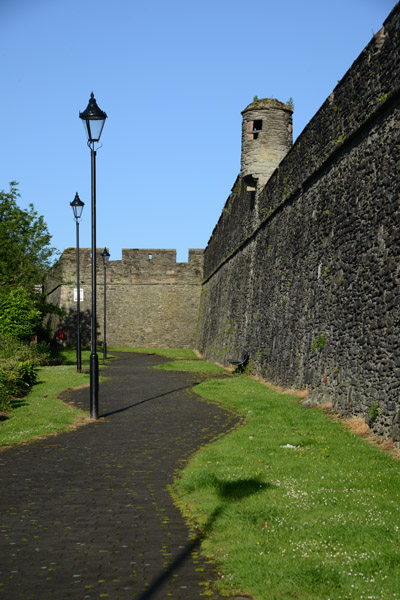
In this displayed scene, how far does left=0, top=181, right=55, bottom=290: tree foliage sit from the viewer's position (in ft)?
93.3

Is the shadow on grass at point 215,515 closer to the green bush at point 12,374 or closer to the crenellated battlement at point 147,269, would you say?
the green bush at point 12,374

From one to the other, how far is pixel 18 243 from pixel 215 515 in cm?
2570

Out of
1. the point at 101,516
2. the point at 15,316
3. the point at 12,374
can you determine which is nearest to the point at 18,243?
the point at 15,316

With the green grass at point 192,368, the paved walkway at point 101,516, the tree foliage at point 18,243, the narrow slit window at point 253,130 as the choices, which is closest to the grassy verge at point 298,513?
the paved walkway at point 101,516

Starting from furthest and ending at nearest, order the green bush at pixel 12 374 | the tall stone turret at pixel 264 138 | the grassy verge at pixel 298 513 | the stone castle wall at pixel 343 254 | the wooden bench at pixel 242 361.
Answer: the tall stone turret at pixel 264 138 < the wooden bench at pixel 242 361 < the green bush at pixel 12 374 < the stone castle wall at pixel 343 254 < the grassy verge at pixel 298 513

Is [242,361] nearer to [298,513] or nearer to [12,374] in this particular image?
[12,374]

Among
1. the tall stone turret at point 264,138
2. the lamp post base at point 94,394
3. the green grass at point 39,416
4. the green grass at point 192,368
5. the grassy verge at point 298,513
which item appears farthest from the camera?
the green grass at point 192,368

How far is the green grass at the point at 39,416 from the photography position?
1002 cm

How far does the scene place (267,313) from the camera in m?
19.0

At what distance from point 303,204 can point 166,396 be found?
226 inches

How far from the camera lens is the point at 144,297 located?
42.8 m

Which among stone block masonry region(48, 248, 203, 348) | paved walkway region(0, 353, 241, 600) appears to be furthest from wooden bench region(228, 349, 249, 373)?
stone block masonry region(48, 248, 203, 348)

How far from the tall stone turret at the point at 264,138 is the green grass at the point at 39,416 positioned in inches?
378

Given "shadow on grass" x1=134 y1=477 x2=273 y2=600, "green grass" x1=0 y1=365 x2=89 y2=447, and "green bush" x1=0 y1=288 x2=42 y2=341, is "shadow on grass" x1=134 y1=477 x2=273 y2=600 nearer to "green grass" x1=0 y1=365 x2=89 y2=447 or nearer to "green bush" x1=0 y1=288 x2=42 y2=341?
"green grass" x1=0 y1=365 x2=89 y2=447
